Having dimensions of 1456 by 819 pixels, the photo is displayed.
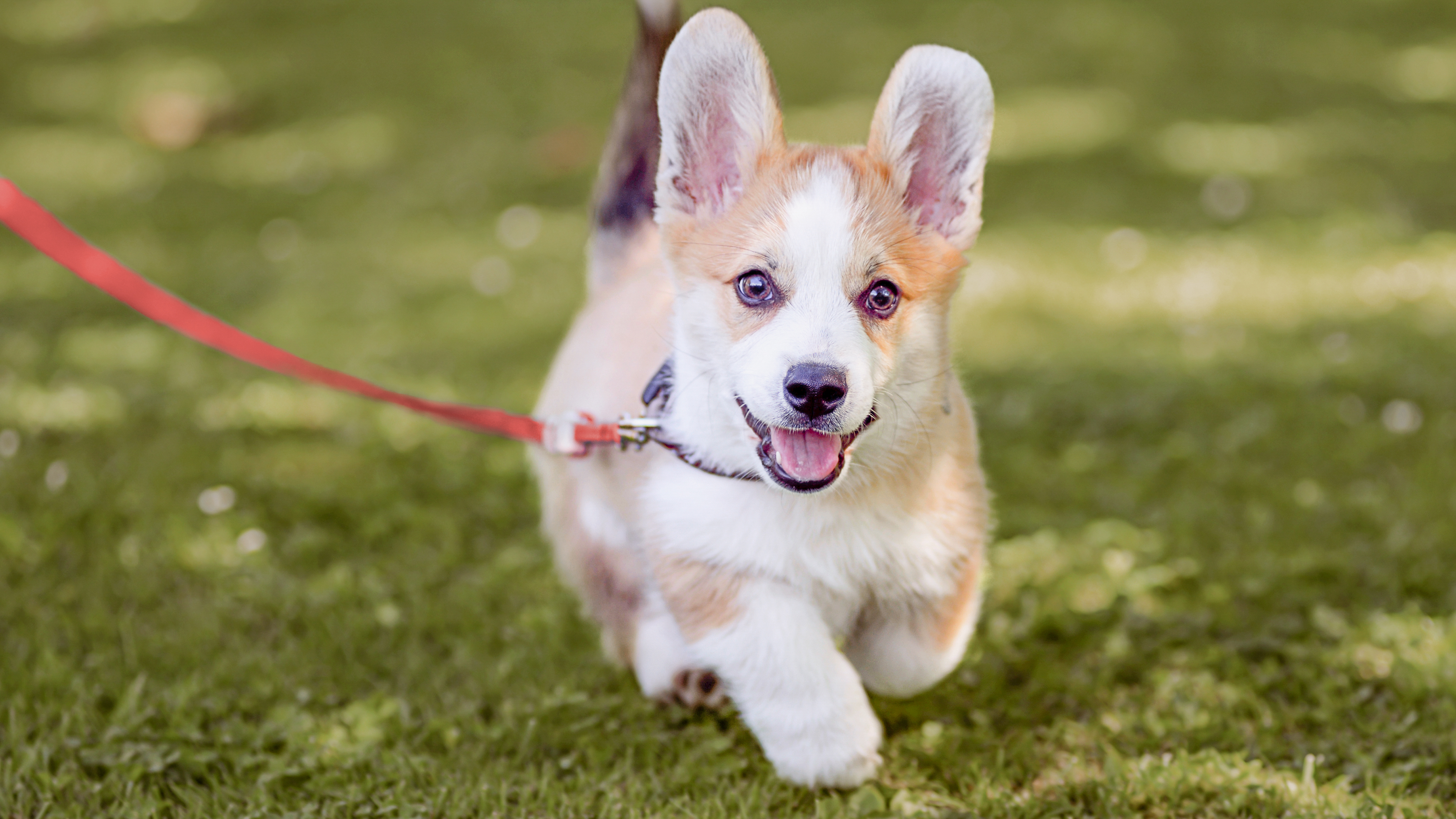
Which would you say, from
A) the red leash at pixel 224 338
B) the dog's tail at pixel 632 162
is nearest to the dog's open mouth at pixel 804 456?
the red leash at pixel 224 338

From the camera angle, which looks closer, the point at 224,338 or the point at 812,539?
the point at 812,539

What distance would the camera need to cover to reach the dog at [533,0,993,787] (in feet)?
7.42

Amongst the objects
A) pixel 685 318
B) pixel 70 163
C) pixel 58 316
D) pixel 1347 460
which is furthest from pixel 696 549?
pixel 70 163

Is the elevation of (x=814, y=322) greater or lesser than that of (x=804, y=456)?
greater

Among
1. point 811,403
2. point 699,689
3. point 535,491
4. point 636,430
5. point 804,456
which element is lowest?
point 535,491

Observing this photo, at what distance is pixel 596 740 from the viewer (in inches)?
109

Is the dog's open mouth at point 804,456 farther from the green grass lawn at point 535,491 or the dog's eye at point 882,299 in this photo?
the green grass lawn at point 535,491

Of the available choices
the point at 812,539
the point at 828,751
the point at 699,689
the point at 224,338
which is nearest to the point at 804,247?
the point at 812,539

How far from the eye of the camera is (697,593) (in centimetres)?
244

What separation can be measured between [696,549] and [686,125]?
0.83m

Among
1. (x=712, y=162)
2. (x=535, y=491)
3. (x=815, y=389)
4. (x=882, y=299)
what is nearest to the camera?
(x=815, y=389)

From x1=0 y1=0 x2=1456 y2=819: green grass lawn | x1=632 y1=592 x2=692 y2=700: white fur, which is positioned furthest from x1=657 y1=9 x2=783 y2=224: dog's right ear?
x1=0 y1=0 x2=1456 y2=819: green grass lawn

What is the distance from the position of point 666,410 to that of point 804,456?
0.43 m

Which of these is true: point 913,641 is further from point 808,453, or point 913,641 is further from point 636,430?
point 636,430
